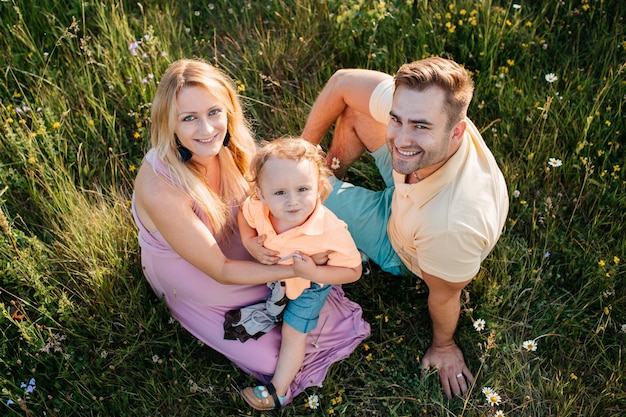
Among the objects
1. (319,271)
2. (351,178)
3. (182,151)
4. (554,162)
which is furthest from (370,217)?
(554,162)

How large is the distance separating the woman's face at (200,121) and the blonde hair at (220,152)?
3 cm

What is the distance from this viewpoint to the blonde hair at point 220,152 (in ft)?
9.53

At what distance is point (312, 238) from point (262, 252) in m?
0.27

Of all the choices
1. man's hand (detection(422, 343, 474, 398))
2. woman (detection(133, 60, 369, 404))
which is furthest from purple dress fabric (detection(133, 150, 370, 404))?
man's hand (detection(422, 343, 474, 398))

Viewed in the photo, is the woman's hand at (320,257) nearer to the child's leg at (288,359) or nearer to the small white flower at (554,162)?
the child's leg at (288,359)

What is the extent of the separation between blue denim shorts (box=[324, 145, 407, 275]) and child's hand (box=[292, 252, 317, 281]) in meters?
0.68

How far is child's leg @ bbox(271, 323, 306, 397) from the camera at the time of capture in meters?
3.12

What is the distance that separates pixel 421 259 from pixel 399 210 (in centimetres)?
30

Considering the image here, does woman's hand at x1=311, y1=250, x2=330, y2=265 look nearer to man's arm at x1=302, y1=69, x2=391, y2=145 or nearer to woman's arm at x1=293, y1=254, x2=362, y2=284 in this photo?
woman's arm at x1=293, y1=254, x2=362, y2=284

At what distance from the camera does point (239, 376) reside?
131 inches

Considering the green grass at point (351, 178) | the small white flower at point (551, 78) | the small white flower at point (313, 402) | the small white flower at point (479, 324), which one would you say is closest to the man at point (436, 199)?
the small white flower at point (479, 324)

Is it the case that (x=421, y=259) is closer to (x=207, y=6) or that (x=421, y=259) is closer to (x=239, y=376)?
(x=239, y=376)

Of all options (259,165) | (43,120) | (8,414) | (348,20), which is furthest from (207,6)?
(8,414)

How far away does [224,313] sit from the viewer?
3.27m
